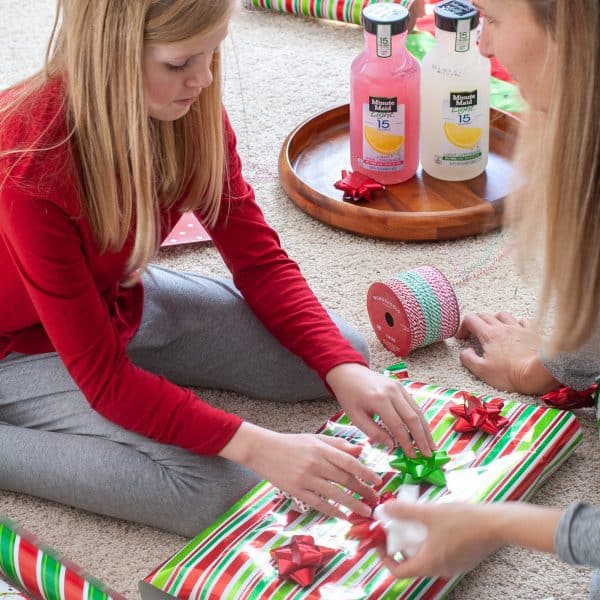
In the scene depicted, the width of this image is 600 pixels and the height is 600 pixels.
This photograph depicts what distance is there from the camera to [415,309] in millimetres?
1430

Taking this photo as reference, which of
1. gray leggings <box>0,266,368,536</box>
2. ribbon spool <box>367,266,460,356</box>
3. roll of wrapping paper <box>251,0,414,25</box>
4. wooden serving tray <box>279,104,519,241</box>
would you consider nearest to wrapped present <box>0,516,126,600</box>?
gray leggings <box>0,266,368,536</box>

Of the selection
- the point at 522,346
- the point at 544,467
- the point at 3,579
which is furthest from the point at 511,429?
the point at 3,579

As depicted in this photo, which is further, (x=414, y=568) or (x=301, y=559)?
(x=301, y=559)

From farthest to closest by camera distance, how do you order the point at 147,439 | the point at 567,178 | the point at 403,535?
the point at 147,439 → the point at 403,535 → the point at 567,178

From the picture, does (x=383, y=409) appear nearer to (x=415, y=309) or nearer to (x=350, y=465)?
(x=350, y=465)

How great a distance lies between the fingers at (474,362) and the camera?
56.4 inches

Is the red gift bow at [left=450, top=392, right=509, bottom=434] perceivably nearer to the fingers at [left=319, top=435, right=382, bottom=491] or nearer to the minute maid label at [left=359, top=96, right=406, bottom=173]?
the fingers at [left=319, top=435, right=382, bottom=491]

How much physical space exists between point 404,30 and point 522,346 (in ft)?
1.80

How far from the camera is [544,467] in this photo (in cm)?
121

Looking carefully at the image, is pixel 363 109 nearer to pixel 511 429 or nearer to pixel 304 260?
pixel 304 260

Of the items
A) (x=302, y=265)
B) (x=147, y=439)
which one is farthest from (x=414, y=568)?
(x=302, y=265)

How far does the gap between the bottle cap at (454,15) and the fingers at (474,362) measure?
51 centimetres

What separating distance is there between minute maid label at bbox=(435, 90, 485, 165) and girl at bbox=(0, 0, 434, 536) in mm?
457

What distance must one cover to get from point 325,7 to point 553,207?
5.43 ft
